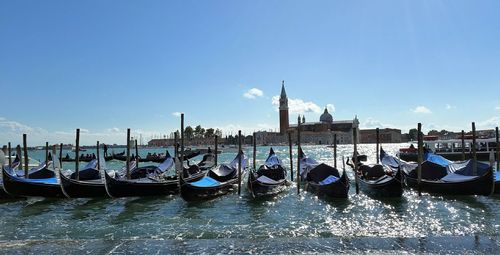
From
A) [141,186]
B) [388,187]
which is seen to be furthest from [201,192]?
[388,187]

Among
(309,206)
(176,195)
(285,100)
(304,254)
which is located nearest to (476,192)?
(309,206)

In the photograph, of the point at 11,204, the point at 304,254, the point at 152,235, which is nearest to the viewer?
the point at 304,254

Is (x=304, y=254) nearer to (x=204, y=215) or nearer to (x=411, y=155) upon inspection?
(x=204, y=215)

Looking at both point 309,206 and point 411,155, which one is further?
point 411,155

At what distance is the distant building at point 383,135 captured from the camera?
409 feet

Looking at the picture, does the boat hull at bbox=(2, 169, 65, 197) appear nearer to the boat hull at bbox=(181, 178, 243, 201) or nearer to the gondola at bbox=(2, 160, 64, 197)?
the gondola at bbox=(2, 160, 64, 197)

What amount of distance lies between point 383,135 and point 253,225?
405ft

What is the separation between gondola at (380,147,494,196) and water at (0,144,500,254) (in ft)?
1.22

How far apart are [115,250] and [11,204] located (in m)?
6.99

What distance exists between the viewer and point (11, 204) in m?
11.6

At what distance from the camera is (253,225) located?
28.3ft

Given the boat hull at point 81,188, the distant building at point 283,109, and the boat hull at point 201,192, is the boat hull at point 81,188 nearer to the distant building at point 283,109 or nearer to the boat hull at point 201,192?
the boat hull at point 201,192

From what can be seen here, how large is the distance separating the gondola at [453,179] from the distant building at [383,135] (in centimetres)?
11441

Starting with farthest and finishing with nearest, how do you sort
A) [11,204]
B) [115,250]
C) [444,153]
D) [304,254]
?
[444,153]
[11,204]
[115,250]
[304,254]
